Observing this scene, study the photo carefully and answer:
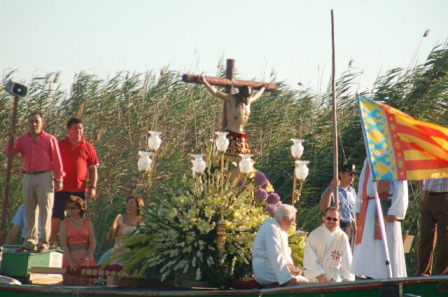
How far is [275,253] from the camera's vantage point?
31.6 ft

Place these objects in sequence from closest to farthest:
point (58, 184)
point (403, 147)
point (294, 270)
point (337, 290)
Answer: point (337, 290), point (403, 147), point (294, 270), point (58, 184)

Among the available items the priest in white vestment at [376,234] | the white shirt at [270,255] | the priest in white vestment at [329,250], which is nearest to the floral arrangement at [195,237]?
the white shirt at [270,255]

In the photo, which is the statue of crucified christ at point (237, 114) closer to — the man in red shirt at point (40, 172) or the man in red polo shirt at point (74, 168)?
the man in red polo shirt at point (74, 168)

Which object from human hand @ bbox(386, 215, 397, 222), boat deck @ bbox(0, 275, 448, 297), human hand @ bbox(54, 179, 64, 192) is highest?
human hand @ bbox(54, 179, 64, 192)

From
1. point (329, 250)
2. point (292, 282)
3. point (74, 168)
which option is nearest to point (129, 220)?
point (74, 168)

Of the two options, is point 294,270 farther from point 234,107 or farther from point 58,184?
point 58,184

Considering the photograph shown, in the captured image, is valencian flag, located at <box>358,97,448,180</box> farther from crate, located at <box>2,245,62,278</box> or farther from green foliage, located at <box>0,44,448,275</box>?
green foliage, located at <box>0,44,448,275</box>

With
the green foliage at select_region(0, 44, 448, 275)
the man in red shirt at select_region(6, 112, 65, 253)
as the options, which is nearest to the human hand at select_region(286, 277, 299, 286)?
the man in red shirt at select_region(6, 112, 65, 253)

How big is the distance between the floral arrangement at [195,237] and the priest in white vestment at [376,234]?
102 centimetres

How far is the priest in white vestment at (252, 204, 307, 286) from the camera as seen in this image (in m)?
9.62

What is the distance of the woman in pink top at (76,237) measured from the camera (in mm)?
11633

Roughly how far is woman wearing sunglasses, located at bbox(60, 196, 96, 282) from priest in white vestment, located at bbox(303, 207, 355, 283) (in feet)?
7.86

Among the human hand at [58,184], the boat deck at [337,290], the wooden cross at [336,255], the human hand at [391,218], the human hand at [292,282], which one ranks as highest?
the human hand at [58,184]

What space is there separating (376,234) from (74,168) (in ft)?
11.9
